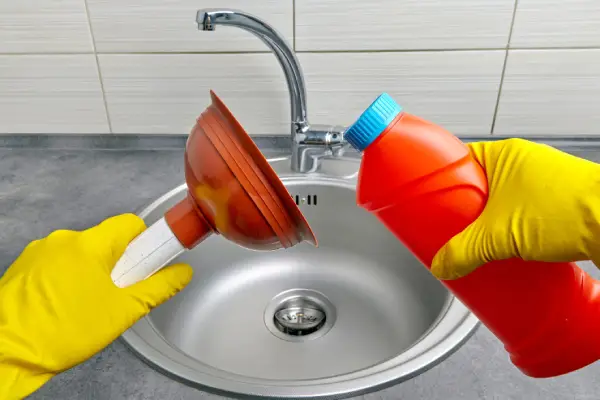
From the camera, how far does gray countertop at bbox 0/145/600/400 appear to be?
0.63m

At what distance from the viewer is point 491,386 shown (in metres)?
0.63

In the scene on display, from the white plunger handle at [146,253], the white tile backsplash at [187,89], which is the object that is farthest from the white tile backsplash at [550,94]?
the white plunger handle at [146,253]

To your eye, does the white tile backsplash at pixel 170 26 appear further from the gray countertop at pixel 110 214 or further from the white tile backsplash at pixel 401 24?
the gray countertop at pixel 110 214

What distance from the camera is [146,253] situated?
74cm

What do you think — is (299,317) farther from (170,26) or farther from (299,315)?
(170,26)

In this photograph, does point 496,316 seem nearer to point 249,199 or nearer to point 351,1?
point 249,199

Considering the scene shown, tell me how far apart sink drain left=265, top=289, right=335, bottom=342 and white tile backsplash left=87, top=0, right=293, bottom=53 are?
1.63 feet

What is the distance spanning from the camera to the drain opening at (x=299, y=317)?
3.25 ft

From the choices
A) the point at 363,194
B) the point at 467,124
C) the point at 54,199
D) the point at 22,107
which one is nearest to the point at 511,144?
the point at 363,194

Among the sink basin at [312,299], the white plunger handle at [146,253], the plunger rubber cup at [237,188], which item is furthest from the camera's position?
the sink basin at [312,299]

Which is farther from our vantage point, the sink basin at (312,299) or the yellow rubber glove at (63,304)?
the sink basin at (312,299)

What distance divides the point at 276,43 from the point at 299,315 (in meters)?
0.51

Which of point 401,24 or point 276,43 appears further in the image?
point 401,24

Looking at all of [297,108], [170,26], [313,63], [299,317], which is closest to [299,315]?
[299,317]
